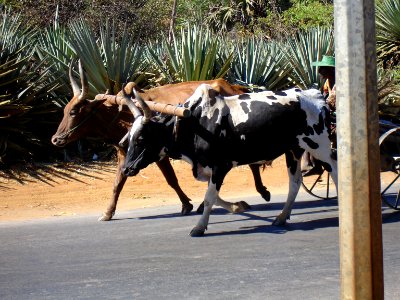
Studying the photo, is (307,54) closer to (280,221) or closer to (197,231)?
(280,221)

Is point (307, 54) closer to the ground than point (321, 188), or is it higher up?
higher up

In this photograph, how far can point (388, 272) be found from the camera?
7.63 meters

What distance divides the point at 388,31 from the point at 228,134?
12.0 metres

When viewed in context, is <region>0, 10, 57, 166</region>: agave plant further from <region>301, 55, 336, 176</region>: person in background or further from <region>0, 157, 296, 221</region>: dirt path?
<region>301, 55, 336, 176</region>: person in background

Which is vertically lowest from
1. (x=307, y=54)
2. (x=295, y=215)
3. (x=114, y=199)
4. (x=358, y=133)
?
(x=295, y=215)

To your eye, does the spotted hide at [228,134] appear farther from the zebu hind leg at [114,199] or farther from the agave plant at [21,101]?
the agave plant at [21,101]

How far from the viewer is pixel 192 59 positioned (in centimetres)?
1648

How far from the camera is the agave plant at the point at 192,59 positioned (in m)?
16.3

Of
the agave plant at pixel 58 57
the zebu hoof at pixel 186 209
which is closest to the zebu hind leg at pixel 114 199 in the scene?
the zebu hoof at pixel 186 209

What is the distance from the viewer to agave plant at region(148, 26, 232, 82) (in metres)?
16.3

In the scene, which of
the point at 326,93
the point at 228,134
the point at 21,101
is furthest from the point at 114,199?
the point at 21,101

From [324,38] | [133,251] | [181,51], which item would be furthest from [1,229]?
[324,38]

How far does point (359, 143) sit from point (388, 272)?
4090mm

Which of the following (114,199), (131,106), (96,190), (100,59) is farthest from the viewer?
(100,59)
